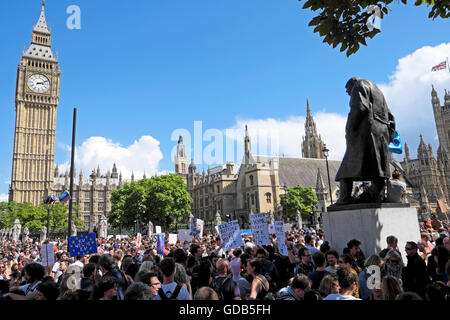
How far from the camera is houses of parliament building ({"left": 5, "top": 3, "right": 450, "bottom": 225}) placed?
72.9 m

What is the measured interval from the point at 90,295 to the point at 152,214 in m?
50.9

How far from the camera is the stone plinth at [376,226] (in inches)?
263

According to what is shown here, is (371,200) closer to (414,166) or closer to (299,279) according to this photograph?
(299,279)

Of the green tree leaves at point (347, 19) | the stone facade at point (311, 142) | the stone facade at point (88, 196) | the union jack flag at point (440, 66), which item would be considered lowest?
the green tree leaves at point (347, 19)

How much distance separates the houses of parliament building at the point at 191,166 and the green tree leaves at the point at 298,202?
26.4ft

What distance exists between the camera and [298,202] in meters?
57.9

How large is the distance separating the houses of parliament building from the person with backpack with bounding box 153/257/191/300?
2502 inches

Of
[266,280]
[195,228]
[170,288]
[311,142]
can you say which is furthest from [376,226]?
[311,142]

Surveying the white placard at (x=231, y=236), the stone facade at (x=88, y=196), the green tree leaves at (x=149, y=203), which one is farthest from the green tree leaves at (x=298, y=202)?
the stone facade at (x=88, y=196)

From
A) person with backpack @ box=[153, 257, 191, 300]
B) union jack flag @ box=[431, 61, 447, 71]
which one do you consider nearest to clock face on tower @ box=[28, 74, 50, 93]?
union jack flag @ box=[431, 61, 447, 71]

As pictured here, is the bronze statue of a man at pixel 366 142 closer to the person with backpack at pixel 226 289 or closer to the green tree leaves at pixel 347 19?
the green tree leaves at pixel 347 19

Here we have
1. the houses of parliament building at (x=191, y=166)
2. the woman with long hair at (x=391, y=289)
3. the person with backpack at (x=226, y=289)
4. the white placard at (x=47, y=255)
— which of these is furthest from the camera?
the houses of parliament building at (x=191, y=166)

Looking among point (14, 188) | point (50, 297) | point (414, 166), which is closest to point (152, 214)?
point (50, 297)

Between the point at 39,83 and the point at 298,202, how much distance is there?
83896 millimetres
